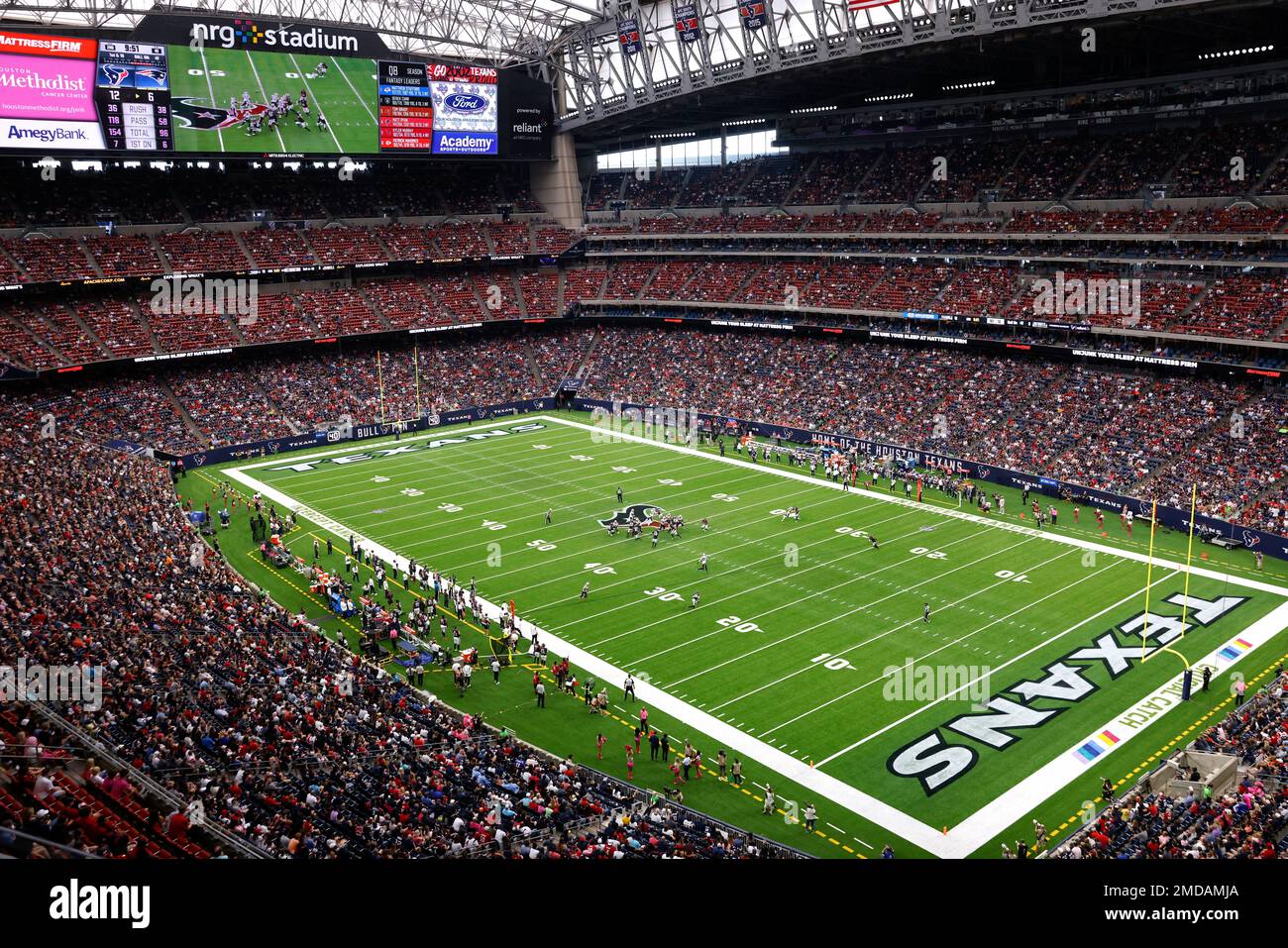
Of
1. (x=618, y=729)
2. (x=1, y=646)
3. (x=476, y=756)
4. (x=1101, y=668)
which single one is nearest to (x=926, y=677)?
(x=1101, y=668)

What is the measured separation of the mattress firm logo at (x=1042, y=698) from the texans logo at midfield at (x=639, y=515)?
58.1 feet

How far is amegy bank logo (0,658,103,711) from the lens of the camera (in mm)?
18500

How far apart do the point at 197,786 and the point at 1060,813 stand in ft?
55.4

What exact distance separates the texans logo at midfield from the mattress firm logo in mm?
17711

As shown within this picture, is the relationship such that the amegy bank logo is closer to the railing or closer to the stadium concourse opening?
the stadium concourse opening

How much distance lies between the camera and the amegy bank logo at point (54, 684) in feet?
60.7

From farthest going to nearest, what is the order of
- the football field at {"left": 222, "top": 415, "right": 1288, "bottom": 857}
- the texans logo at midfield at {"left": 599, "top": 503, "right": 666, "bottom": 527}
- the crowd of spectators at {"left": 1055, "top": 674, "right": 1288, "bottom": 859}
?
the texans logo at midfield at {"left": 599, "top": 503, "right": 666, "bottom": 527} → the football field at {"left": 222, "top": 415, "right": 1288, "bottom": 857} → the crowd of spectators at {"left": 1055, "top": 674, "right": 1288, "bottom": 859}
